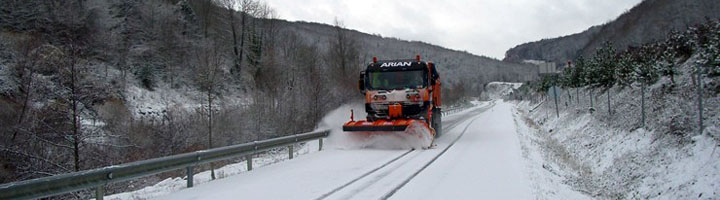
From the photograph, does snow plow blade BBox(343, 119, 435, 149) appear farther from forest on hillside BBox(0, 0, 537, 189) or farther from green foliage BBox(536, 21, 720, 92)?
green foliage BBox(536, 21, 720, 92)

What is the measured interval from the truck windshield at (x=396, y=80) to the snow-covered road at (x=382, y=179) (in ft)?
11.1

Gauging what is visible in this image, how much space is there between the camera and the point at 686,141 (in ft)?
36.5

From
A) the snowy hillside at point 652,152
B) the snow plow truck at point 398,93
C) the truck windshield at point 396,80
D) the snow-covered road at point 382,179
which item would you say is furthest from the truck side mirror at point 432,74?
the snowy hillside at point 652,152

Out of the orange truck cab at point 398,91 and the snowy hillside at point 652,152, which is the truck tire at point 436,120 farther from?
the snowy hillside at point 652,152

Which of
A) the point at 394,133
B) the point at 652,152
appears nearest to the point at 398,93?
the point at 394,133

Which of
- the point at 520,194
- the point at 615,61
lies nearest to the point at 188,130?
the point at 520,194

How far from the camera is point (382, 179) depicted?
901 cm

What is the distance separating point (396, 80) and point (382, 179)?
7328mm

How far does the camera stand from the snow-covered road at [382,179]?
767 cm

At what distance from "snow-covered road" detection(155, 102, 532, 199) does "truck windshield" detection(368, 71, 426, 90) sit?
11.1 ft

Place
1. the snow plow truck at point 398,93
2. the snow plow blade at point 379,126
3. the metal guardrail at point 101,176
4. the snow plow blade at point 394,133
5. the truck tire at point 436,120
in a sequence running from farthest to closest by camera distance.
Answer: the truck tire at point 436,120
the snow plow truck at point 398,93
the snow plow blade at point 394,133
the snow plow blade at point 379,126
the metal guardrail at point 101,176

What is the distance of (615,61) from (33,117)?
3460 centimetres

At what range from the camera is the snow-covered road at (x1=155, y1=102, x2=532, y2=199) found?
7668mm

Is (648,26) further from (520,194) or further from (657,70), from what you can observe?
(520,194)
